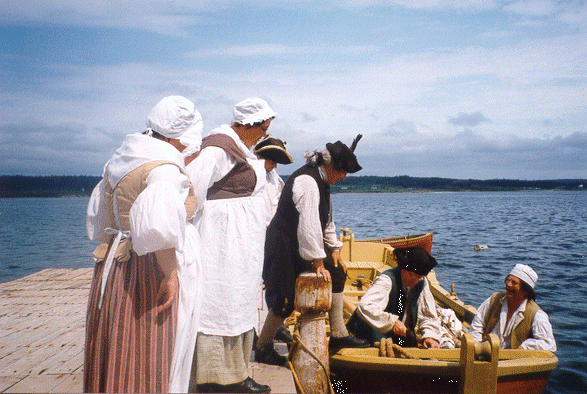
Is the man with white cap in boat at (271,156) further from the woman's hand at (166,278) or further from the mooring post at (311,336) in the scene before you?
the woman's hand at (166,278)

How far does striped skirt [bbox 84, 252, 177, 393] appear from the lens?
181 centimetres

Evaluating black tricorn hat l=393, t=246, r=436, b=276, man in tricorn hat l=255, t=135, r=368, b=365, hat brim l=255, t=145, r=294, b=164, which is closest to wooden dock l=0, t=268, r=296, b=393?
man in tricorn hat l=255, t=135, r=368, b=365

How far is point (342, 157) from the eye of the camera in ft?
10.8

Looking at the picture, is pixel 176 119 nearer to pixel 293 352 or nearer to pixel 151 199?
pixel 151 199

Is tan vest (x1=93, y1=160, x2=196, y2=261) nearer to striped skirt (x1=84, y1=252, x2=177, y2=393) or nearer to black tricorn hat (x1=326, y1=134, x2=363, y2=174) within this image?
striped skirt (x1=84, y1=252, x2=177, y2=393)

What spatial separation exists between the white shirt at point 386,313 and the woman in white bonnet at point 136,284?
6.09 ft

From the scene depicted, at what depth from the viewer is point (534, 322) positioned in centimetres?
390

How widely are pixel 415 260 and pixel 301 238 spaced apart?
1000 millimetres

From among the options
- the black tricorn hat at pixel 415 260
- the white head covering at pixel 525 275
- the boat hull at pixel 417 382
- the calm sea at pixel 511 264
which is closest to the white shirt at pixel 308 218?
the black tricorn hat at pixel 415 260

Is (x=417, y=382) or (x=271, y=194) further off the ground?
(x=271, y=194)

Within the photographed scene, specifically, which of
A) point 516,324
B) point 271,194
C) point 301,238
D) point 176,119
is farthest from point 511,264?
point 176,119

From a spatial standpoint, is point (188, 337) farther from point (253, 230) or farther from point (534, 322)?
point (534, 322)

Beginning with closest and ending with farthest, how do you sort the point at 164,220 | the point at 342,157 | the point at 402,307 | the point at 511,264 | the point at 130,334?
1. the point at 164,220
2. the point at 130,334
3. the point at 342,157
4. the point at 402,307
5. the point at 511,264

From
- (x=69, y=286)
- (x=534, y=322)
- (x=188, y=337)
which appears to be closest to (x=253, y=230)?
(x=188, y=337)
